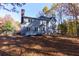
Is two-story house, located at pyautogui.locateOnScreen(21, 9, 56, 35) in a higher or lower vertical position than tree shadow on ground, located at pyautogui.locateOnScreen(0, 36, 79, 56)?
higher

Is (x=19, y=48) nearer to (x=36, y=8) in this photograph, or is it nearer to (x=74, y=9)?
(x=36, y=8)

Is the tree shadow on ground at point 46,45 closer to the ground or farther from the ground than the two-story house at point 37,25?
closer to the ground

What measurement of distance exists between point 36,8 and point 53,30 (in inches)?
8.5

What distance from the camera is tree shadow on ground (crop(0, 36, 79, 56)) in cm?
155

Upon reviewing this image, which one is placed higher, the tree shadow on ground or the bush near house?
the bush near house

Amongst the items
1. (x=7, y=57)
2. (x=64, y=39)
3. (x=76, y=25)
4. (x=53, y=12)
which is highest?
(x=53, y=12)

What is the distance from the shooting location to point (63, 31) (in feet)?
5.16

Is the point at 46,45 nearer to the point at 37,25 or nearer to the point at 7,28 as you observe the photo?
the point at 37,25

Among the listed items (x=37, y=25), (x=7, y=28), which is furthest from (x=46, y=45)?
(x=7, y=28)

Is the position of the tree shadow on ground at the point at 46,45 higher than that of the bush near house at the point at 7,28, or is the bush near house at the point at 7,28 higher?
the bush near house at the point at 7,28

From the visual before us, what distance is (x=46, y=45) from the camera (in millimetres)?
1567

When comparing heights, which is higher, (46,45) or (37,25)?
(37,25)

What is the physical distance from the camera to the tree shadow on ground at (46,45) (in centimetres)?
155

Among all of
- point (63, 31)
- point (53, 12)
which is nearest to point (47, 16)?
point (53, 12)
